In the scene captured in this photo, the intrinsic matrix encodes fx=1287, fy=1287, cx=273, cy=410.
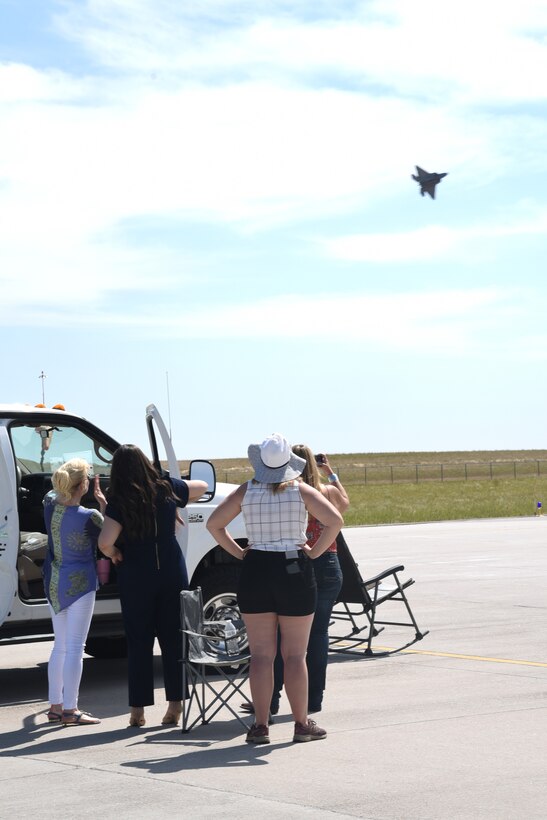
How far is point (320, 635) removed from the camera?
9172mm

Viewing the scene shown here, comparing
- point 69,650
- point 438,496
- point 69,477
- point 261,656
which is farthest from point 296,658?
point 438,496

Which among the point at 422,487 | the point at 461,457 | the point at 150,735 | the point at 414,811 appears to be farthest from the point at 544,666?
the point at 461,457

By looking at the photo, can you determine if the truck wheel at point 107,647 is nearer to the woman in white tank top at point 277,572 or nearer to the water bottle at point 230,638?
the water bottle at point 230,638

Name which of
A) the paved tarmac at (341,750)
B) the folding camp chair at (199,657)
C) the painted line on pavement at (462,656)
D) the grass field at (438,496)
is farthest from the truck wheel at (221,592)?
the grass field at (438,496)

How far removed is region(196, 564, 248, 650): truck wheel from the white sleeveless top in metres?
2.85

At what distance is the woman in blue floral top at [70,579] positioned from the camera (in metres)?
8.96

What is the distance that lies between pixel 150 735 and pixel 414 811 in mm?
2818

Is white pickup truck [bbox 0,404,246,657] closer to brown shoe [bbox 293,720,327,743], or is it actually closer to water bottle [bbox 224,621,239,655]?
water bottle [bbox 224,621,239,655]

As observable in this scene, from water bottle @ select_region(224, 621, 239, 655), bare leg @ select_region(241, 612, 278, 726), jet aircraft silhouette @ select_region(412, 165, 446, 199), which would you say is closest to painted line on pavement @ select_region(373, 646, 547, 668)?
water bottle @ select_region(224, 621, 239, 655)

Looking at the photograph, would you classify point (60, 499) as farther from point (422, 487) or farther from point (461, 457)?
point (461, 457)

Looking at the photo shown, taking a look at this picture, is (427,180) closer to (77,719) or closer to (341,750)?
(77,719)

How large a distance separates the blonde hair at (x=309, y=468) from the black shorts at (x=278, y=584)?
2.28 feet

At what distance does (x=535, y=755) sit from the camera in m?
7.34

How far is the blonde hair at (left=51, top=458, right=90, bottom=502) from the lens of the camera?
893cm
